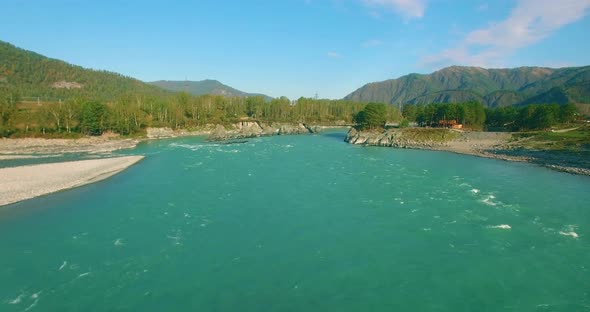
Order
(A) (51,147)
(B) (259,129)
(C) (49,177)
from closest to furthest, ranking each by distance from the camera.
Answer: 1. (C) (49,177)
2. (A) (51,147)
3. (B) (259,129)

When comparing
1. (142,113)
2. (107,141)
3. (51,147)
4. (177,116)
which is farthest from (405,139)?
(142,113)

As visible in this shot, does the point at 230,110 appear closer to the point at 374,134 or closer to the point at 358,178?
the point at 374,134

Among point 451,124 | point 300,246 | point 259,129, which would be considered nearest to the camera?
point 300,246

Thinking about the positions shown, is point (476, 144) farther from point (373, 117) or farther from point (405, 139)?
point (373, 117)

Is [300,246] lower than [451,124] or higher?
lower

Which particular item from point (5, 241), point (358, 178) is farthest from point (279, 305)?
point (358, 178)

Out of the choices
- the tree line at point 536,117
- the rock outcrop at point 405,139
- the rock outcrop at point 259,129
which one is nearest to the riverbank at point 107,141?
the rock outcrop at point 259,129
